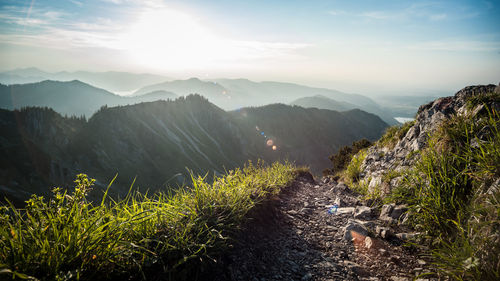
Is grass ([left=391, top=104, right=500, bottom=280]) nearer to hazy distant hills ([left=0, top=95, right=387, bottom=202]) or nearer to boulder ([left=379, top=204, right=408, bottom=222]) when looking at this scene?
boulder ([left=379, top=204, right=408, bottom=222])

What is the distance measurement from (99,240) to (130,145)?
4618 inches

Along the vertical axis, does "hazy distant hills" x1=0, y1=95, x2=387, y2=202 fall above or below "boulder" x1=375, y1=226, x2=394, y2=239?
below

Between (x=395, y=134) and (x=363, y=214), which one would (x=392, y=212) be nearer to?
(x=363, y=214)

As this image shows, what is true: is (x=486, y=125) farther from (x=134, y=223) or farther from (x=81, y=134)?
(x=81, y=134)

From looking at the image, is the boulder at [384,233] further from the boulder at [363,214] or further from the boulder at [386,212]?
the boulder at [363,214]

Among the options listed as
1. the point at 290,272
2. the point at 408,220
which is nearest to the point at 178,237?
the point at 290,272

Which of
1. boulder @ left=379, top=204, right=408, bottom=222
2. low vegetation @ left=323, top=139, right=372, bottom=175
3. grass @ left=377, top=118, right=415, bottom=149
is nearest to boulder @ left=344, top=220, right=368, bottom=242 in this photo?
boulder @ left=379, top=204, right=408, bottom=222

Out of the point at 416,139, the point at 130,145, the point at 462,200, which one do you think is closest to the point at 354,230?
the point at 462,200

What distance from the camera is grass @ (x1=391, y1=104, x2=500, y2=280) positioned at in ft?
8.05

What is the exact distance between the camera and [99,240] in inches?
A: 94.0

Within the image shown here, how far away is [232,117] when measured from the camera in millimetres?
178125

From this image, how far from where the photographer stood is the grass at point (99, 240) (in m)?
2.04

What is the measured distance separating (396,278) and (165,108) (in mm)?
146930

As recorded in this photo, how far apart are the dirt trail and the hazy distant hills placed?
54467 mm
